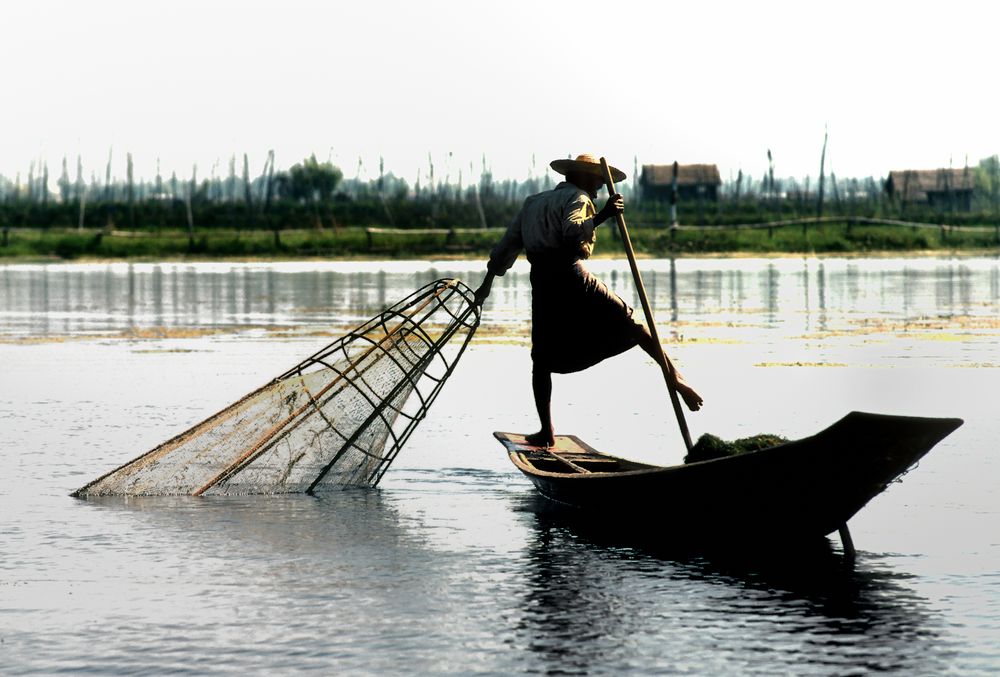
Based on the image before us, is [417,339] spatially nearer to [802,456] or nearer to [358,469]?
[358,469]

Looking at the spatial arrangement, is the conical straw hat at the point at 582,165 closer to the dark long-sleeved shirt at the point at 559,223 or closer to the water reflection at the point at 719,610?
the dark long-sleeved shirt at the point at 559,223

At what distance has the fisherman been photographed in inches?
349

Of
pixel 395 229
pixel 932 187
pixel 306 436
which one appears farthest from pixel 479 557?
pixel 932 187

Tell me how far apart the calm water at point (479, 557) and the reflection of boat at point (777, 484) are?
0.54 feet

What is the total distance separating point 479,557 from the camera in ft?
24.3

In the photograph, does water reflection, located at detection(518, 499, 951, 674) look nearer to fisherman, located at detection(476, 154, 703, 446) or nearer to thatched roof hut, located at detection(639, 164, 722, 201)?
fisherman, located at detection(476, 154, 703, 446)

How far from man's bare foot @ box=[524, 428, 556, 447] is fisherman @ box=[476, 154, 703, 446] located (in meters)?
0.09

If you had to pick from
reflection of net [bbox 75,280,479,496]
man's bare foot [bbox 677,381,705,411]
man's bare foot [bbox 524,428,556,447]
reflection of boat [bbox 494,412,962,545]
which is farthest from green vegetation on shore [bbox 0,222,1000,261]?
reflection of boat [bbox 494,412,962,545]

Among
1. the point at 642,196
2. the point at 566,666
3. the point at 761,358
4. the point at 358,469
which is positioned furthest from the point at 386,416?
the point at 642,196

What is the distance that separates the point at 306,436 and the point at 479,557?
2414 millimetres

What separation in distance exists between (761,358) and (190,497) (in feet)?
32.8

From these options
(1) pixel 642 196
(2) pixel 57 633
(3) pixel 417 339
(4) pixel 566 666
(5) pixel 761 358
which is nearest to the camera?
(4) pixel 566 666

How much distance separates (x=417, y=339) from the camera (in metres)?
10.1

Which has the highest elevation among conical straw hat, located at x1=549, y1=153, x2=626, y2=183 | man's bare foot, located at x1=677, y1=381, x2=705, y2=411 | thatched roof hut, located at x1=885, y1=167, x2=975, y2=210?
thatched roof hut, located at x1=885, y1=167, x2=975, y2=210
